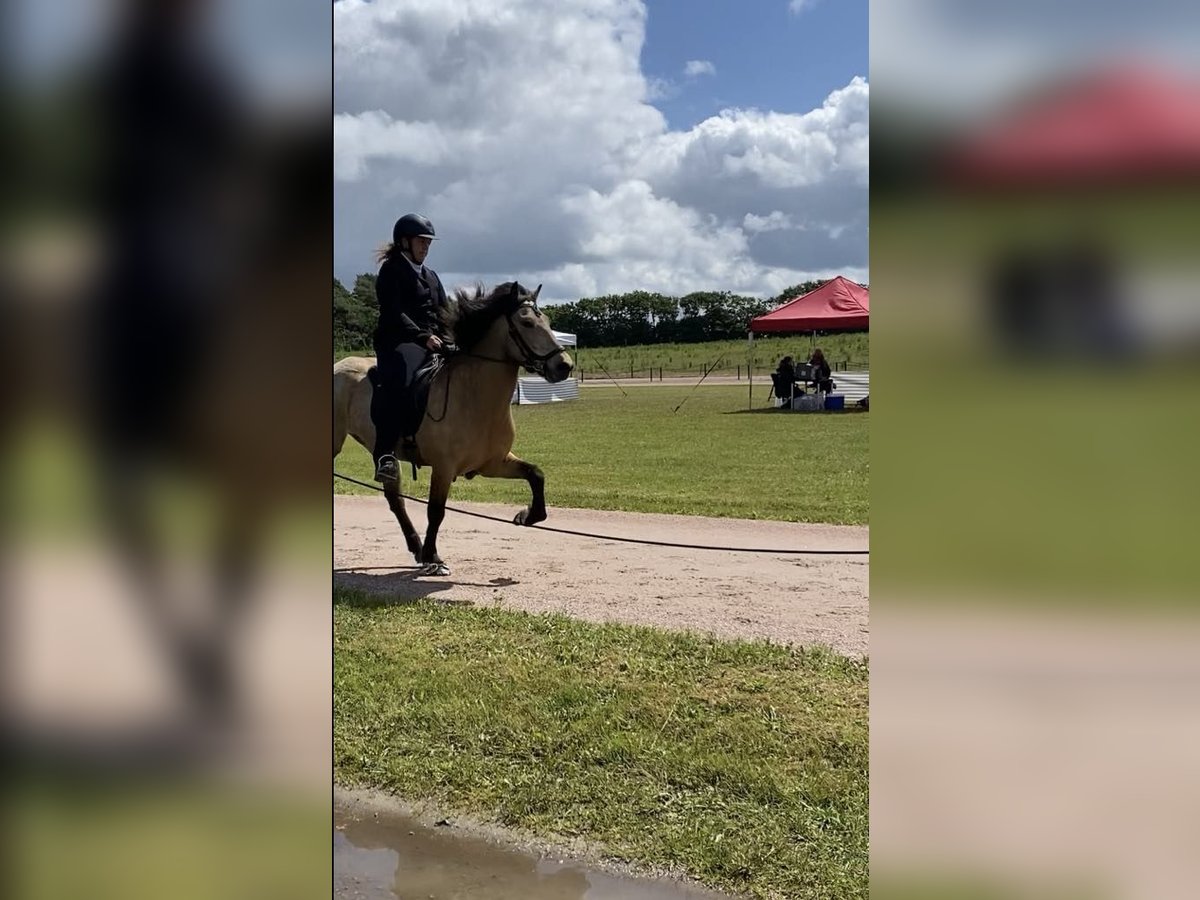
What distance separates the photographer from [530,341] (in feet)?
24.7

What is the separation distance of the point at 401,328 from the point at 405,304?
184mm

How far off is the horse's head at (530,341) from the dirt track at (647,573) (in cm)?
153

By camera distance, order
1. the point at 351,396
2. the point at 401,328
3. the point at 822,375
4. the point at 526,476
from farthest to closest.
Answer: the point at 822,375 → the point at 351,396 → the point at 526,476 → the point at 401,328

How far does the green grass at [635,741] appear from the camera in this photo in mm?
3400

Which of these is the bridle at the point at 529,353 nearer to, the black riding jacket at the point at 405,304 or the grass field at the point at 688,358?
the black riding jacket at the point at 405,304

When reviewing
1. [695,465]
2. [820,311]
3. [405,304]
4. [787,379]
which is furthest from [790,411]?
[405,304]

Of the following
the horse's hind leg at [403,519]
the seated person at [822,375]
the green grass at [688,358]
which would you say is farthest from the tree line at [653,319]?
the horse's hind leg at [403,519]

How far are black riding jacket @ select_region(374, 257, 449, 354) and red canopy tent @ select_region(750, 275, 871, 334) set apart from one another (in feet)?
50.2

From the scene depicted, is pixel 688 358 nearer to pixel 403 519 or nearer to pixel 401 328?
pixel 403 519
